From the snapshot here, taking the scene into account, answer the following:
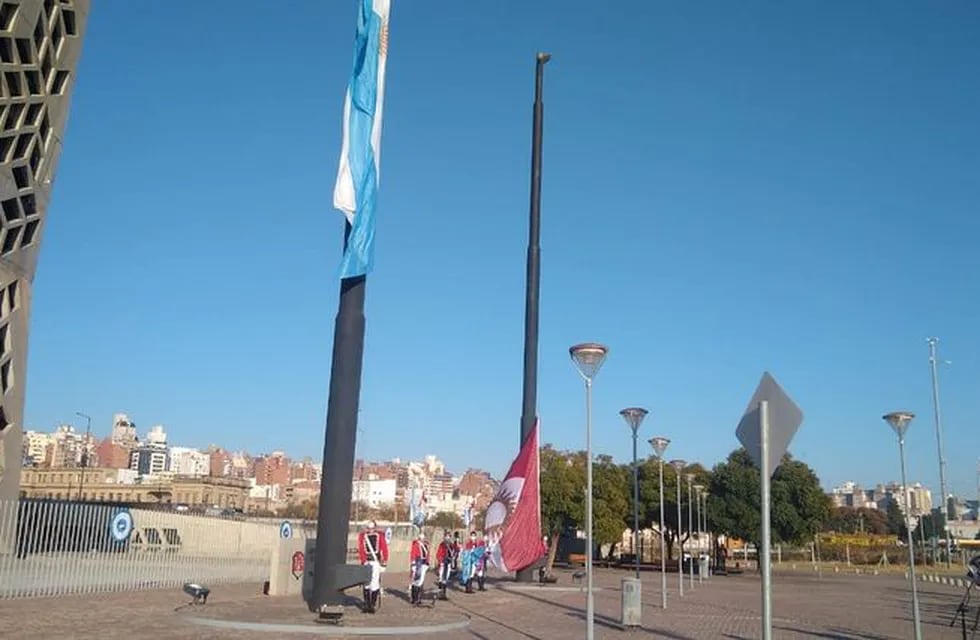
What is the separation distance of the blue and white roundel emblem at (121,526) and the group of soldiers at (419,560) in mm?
6891

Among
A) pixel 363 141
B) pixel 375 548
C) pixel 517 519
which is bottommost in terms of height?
pixel 375 548

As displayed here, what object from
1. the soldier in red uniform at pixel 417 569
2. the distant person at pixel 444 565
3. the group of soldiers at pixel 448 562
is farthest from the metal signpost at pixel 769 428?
the distant person at pixel 444 565

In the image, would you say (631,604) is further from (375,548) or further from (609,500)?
(609,500)

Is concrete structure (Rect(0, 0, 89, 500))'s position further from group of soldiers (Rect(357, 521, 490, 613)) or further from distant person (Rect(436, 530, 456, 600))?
distant person (Rect(436, 530, 456, 600))

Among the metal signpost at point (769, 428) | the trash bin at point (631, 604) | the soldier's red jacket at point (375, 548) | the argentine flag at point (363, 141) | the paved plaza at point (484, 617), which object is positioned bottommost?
the paved plaza at point (484, 617)

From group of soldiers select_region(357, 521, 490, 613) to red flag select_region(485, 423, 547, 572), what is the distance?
172 cm

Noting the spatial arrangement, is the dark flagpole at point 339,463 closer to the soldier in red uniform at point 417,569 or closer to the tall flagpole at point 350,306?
the tall flagpole at point 350,306

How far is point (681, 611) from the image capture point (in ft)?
82.5

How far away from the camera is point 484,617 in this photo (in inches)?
840

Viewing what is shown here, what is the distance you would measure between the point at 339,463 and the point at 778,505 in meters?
46.3

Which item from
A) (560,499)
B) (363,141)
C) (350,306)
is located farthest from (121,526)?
(560,499)

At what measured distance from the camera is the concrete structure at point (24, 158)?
94.8 feet

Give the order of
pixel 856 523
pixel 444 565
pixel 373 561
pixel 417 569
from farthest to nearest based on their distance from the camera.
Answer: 1. pixel 856 523
2. pixel 444 565
3. pixel 417 569
4. pixel 373 561

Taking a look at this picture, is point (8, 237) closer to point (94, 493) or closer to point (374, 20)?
point (374, 20)
